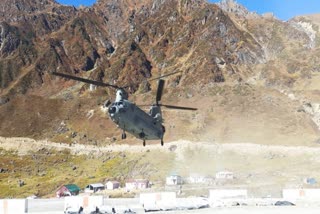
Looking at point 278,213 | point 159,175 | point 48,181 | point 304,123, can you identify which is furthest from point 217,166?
point 278,213

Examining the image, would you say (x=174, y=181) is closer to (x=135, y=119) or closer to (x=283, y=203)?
(x=283, y=203)

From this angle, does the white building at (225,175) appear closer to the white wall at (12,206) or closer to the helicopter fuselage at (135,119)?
the helicopter fuselage at (135,119)

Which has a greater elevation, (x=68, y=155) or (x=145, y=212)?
(x=68, y=155)

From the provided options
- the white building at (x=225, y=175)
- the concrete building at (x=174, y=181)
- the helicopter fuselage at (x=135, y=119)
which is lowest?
the concrete building at (x=174, y=181)

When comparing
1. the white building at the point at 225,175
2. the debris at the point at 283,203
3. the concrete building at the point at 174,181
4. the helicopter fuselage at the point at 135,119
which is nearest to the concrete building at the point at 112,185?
the concrete building at the point at 174,181

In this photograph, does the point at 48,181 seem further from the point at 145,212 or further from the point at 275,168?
the point at 145,212

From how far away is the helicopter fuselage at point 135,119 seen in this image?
45.0 metres

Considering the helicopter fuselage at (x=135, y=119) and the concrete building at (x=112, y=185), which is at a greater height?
the helicopter fuselage at (x=135, y=119)

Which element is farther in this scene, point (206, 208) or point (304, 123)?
point (304, 123)

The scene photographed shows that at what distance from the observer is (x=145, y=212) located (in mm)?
48219

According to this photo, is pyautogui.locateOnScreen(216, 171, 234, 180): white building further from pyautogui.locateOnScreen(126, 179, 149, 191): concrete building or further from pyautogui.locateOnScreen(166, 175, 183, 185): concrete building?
pyautogui.locateOnScreen(126, 179, 149, 191): concrete building

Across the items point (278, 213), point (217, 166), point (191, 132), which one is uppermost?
point (191, 132)

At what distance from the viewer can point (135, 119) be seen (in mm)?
47188

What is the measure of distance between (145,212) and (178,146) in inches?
4320
